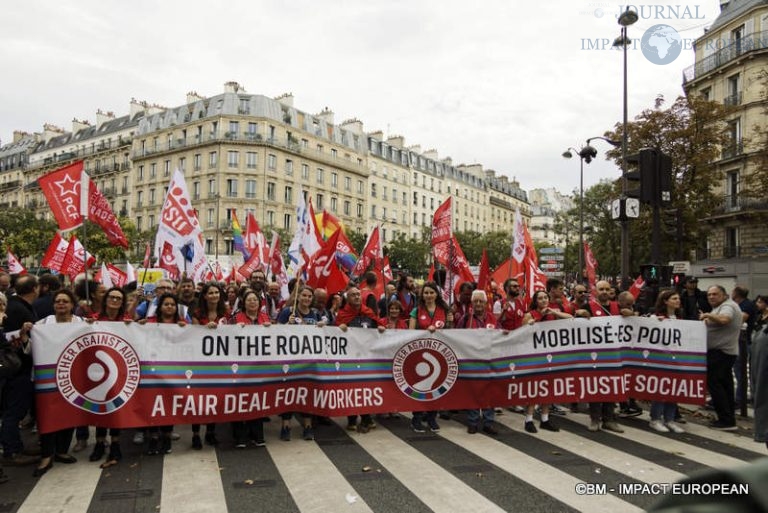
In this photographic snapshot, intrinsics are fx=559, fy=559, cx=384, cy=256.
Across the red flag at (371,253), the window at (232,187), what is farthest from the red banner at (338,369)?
the window at (232,187)

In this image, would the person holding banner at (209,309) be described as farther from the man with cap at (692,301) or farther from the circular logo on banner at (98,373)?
the man with cap at (692,301)

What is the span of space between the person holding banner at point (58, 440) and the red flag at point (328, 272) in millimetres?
3836

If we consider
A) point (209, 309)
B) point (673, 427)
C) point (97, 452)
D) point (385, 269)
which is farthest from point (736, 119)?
point (97, 452)

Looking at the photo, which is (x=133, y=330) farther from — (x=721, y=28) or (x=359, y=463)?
(x=721, y=28)

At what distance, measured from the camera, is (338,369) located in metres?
6.68

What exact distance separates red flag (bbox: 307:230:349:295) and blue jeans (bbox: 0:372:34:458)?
14.4 ft

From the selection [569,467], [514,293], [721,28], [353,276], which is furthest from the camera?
[721,28]

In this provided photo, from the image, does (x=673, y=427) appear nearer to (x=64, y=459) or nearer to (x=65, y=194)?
(x=64, y=459)

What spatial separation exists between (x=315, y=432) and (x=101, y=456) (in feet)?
7.84

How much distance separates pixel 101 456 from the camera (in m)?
5.77

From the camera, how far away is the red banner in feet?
18.6

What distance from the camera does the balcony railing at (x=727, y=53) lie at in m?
33.1

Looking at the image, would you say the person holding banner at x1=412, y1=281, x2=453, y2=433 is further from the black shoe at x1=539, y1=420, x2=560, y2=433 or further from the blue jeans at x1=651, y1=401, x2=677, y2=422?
the blue jeans at x1=651, y1=401, x2=677, y2=422

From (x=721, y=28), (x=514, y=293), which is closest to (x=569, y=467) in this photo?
(x=514, y=293)
